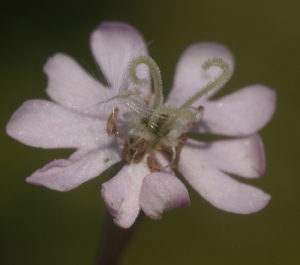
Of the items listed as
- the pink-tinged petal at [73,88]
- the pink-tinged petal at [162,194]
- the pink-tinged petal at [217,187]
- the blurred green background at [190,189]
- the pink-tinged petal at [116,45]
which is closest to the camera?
the pink-tinged petal at [162,194]

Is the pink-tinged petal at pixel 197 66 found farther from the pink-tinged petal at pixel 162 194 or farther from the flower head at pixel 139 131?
the pink-tinged petal at pixel 162 194

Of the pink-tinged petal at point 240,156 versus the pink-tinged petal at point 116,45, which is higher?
the pink-tinged petal at point 116,45

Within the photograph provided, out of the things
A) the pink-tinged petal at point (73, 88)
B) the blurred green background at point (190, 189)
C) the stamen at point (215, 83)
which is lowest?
the blurred green background at point (190, 189)

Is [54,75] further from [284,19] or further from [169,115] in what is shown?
[284,19]

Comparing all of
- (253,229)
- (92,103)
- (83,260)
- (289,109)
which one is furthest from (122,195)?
(289,109)

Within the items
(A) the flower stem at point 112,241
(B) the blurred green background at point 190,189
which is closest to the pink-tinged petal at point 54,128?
(A) the flower stem at point 112,241

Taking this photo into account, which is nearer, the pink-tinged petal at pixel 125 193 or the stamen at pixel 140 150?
the pink-tinged petal at pixel 125 193

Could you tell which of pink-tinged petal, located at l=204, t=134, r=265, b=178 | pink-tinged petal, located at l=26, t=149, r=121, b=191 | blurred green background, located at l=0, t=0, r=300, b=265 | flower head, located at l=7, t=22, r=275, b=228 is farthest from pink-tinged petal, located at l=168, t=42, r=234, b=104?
blurred green background, located at l=0, t=0, r=300, b=265
